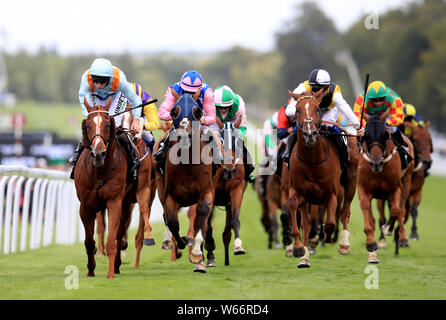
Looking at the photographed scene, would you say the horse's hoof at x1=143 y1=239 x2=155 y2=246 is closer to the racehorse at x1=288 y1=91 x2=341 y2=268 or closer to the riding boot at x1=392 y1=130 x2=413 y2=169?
the racehorse at x1=288 y1=91 x2=341 y2=268

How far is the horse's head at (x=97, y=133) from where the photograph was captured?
924 centimetres

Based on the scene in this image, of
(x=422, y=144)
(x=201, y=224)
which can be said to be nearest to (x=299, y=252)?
(x=201, y=224)

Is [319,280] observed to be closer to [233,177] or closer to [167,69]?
[233,177]

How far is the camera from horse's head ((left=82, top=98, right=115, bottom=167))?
30.3 ft

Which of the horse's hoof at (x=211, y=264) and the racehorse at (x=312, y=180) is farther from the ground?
the racehorse at (x=312, y=180)

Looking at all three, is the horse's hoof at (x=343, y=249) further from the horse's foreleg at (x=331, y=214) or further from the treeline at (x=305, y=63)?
the treeline at (x=305, y=63)

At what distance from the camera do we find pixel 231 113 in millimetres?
12555

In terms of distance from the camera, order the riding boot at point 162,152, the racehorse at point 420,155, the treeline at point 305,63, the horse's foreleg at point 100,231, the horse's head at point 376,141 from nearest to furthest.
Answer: the riding boot at point 162,152, the horse's head at point 376,141, the horse's foreleg at point 100,231, the racehorse at point 420,155, the treeline at point 305,63

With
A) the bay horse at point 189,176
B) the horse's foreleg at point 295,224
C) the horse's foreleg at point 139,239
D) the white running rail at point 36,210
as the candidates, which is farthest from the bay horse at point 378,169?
the white running rail at point 36,210

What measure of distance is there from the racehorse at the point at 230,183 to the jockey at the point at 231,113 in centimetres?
17

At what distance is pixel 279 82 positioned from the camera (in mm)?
104375

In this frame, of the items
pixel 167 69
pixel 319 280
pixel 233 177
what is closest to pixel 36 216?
pixel 233 177

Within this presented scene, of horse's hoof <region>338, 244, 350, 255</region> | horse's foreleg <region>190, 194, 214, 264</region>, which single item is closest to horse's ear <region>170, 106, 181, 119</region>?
horse's foreleg <region>190, 194, 214, 264</region>
